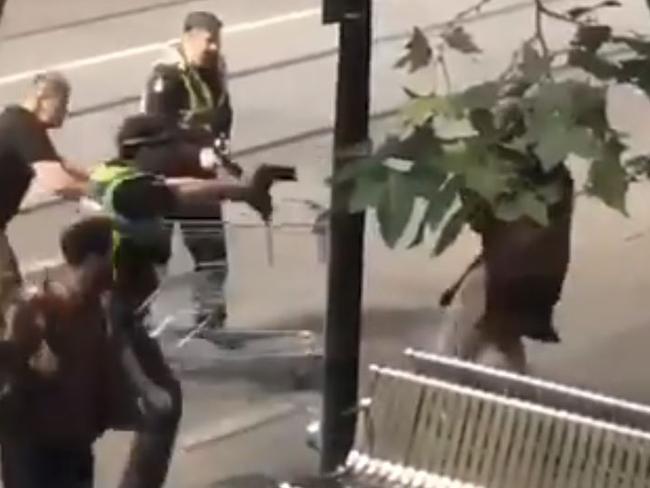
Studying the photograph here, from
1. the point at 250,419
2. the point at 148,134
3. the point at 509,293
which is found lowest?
the point at 250,419

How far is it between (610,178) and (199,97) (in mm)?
275

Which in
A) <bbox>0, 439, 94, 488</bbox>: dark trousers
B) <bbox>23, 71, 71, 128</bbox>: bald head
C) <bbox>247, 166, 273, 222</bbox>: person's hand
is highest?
<bbox>23, 71, 71, 128</bbox>: bald head

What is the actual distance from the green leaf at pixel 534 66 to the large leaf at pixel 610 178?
0.07 m

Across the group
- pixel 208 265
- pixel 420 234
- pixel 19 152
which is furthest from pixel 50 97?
pixel 420 234

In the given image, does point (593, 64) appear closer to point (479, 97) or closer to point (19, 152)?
point (479, 97)

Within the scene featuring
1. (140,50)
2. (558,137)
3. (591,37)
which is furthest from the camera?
(140,50)

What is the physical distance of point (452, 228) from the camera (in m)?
0.85

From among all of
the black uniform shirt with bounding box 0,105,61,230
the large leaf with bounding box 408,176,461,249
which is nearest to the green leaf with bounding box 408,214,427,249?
the large leaf with bounding box 408,176,461,249

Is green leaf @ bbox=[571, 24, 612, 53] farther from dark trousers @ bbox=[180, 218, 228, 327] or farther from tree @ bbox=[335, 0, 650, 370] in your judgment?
dark trousers @ bbox=[180, 218, 228, 327]

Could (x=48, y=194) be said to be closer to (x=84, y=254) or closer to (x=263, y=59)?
(x=84, y=254)

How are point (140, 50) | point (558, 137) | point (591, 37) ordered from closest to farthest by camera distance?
point (558, 137) → point (591, 37) → point (140, 50)

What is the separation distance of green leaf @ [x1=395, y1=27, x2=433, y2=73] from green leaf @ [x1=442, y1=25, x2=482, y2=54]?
14 mm

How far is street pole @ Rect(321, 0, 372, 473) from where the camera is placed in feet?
2.96

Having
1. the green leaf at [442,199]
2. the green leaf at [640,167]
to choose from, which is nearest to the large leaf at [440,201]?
the green leaf at [442,199]
